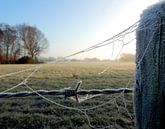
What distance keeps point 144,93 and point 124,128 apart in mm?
2688

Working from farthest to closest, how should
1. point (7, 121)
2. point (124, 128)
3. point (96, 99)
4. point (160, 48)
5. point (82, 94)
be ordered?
1. point (96, 99)
2. point (7, 121)
3. point (124, 128)
4. point (82, 94)
5. point (160, 48)

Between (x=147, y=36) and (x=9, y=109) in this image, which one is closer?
(x=147, y=36)

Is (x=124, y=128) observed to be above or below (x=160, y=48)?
below

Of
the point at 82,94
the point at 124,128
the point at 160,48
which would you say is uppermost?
the point at 160,48

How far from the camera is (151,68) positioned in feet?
3.29

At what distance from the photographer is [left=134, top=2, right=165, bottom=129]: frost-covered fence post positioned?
3.17ft

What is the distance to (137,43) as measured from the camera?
1.06 meters

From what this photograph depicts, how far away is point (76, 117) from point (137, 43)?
9.90 feet

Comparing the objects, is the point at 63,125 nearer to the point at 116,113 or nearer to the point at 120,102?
the point at 116,113

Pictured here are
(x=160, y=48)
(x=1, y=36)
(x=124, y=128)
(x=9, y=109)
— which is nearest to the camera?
(x=160, y=48)

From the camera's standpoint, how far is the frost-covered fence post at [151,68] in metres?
0.97

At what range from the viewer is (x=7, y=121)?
3891 millimetres

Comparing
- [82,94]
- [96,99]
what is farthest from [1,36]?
[82,94]

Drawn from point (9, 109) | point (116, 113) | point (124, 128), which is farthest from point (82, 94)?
point (9, 109)
